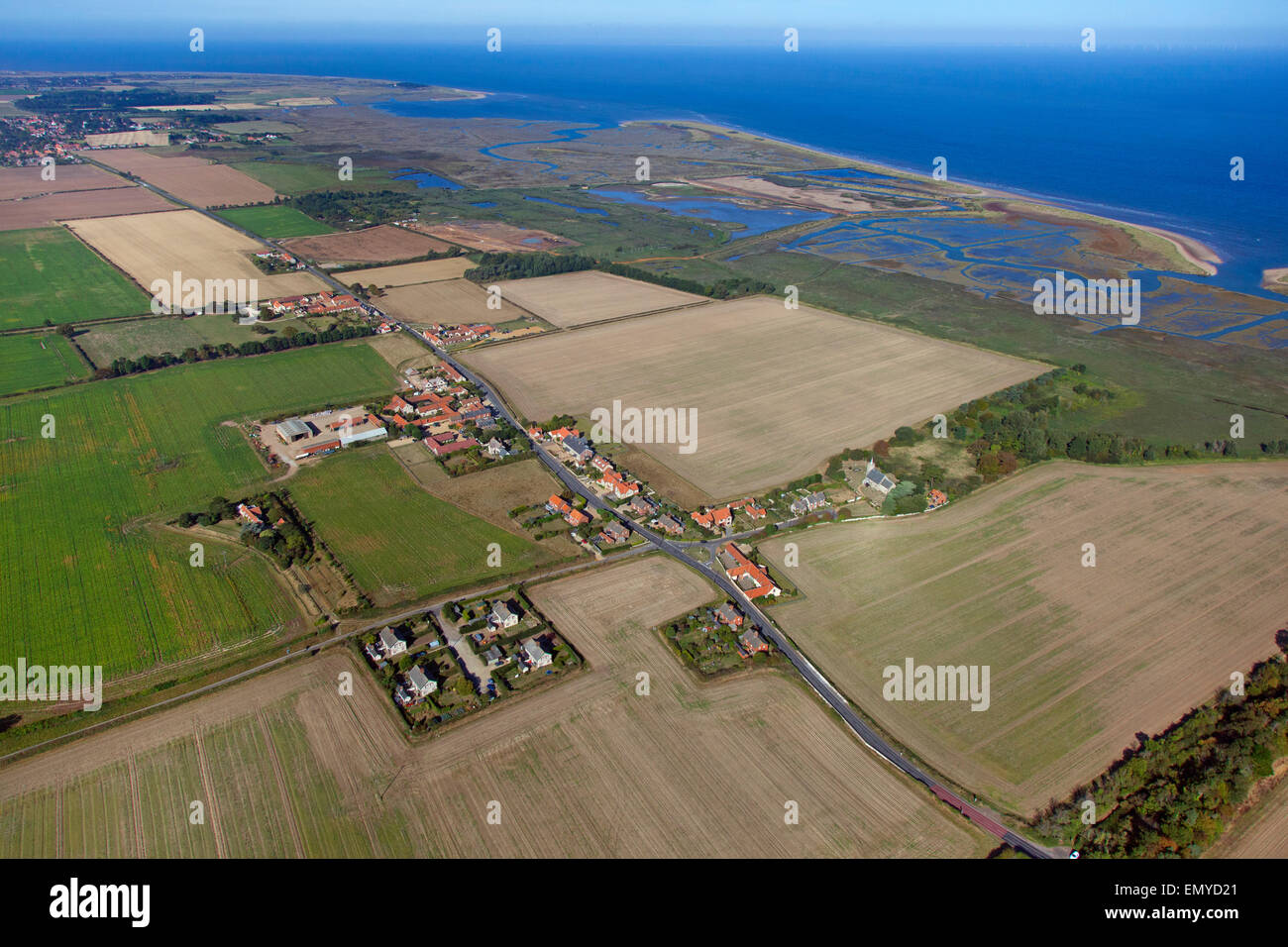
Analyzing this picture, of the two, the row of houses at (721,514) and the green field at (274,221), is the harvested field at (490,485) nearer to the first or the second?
the row of houses at (721,514)

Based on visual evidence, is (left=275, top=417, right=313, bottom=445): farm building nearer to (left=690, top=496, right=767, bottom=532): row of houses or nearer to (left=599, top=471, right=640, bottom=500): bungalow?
(left=599, top=471, right=640, bottom=500): bungalow

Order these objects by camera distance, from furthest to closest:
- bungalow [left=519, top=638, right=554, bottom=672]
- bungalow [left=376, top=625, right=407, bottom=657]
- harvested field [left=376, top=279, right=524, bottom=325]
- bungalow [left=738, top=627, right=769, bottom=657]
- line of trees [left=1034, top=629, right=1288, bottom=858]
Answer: harvested field [left=376, top=279, right=524, bottom=325] < bungalow [left=738, top=627, right=769, bottom=657] < bungalow [left=376, top=625, right=407, bottom=657] < bungalow [left=519, top=638, right=554, bottom=672] < line of trees [left=1034, top=629, right=1288, bottom=858]

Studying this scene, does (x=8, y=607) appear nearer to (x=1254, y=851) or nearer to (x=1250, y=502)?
(x=1254, y=851)

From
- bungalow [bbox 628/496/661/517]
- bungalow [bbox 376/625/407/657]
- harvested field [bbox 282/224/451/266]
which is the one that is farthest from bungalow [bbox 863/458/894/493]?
harvested field [bbox 282/224/451/266]

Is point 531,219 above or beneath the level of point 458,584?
above

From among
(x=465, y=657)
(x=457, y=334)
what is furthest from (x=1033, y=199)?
(x=465, y=657)

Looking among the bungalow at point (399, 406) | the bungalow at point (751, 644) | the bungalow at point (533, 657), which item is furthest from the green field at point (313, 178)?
the bungalow at point (751, 644)

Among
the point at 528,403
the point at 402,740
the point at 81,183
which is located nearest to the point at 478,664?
the point at 402,740
